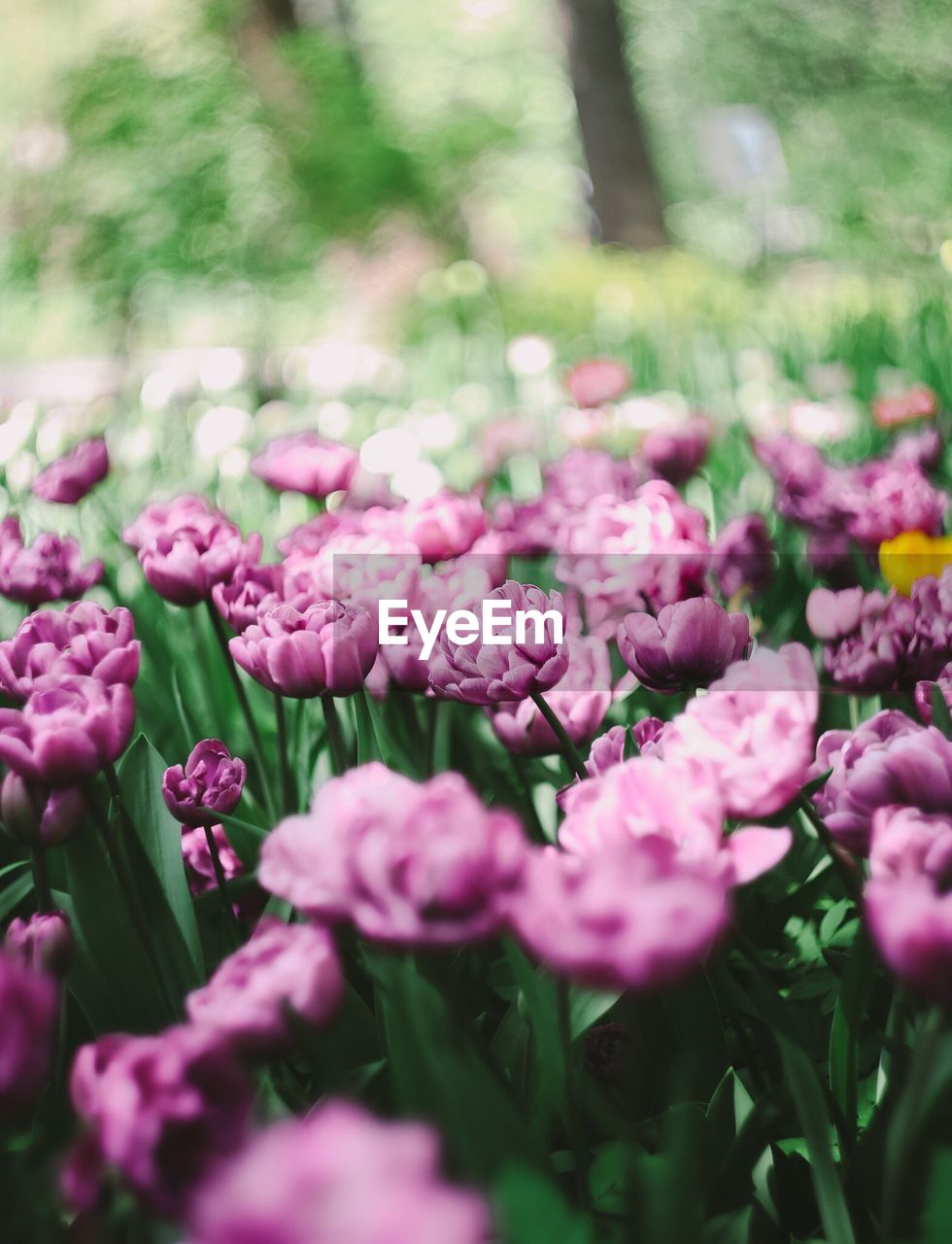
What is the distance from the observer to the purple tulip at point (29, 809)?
20.0 inches

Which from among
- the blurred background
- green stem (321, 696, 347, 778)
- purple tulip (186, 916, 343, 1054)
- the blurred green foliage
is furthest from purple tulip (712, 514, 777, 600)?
the blurred green foliage

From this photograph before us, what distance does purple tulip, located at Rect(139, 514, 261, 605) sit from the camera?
74 cm

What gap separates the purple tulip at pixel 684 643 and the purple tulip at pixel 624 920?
29 centimetres

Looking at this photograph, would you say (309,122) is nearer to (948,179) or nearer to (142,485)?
(142,485)

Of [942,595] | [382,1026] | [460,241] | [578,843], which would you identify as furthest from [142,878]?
[460,241]

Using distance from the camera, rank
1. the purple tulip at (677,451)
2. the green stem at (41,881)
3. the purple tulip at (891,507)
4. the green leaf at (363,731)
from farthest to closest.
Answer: the purple tulip at (677,451) < the purple tulip at (891,507) < the green leaf at (363,731) < the green stem at (41,881)

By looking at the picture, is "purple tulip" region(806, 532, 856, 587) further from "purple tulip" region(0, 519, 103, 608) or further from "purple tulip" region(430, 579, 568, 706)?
"purple tulip" region(0, 519, 103, 608)

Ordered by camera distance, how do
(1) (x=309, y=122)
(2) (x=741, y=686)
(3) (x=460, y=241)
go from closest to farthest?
1. (2) (x=741, y=686)
2. (1) (x=309, y=122)
3. (3) (x=460, y=241)

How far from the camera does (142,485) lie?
167cm

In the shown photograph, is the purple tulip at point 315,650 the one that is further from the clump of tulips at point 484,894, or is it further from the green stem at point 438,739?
the green stem at point 438,739

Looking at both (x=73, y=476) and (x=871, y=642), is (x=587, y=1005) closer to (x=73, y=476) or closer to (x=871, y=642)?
(x=871, y=642)

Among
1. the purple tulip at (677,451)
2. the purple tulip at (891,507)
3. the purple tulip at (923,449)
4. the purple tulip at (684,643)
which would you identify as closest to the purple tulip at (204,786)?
the purple tulip at (684,643)

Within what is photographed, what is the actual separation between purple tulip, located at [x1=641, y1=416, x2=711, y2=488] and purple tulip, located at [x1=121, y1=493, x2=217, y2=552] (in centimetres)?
54

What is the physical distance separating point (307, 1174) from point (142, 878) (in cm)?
37
